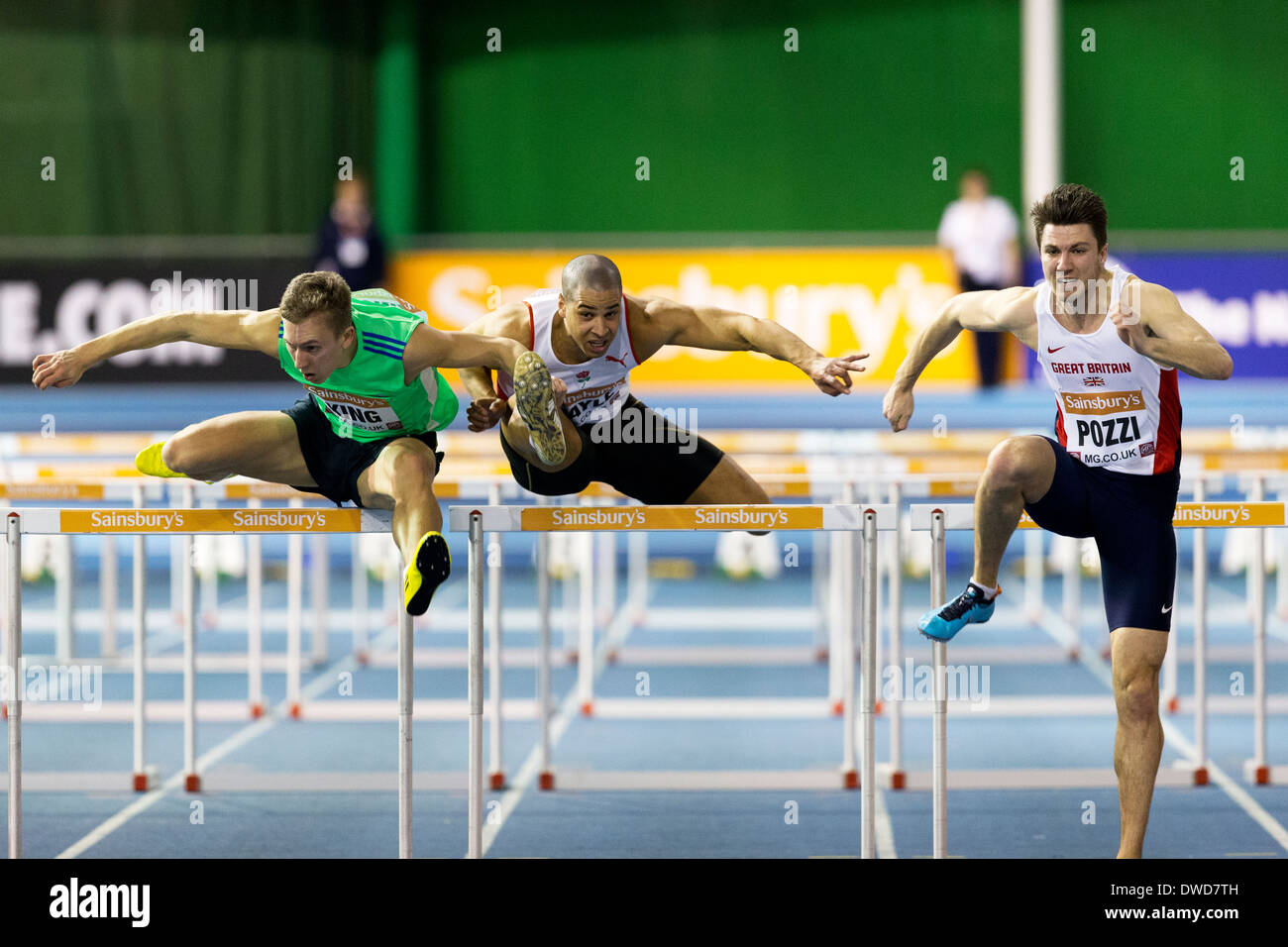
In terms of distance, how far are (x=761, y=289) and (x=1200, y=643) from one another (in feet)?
29.5

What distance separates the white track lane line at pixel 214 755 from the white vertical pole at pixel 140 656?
0.12 meters

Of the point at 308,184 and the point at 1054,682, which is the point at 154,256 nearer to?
the point at 308,184

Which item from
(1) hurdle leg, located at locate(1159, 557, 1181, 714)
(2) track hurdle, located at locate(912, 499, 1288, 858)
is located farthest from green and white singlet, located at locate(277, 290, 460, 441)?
(1) hurdle leg, located at locate(1159, 557, 1181, 714)

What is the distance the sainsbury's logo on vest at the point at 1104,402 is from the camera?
16.0 ft

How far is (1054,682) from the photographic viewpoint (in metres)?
9.84

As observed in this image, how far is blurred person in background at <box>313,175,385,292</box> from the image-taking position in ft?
50.1

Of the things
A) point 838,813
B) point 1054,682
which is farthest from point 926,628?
point 1054,682

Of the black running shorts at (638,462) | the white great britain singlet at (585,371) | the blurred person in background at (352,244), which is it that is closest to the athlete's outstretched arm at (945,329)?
the black running shorts at (638,462)

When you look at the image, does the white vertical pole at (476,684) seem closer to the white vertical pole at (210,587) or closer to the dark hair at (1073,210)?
the dark hair at (1073,210)

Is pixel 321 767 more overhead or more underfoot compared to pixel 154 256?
more underfoot

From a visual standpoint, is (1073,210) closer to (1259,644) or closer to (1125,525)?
(1125,525)

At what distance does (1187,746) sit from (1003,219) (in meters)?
7.99

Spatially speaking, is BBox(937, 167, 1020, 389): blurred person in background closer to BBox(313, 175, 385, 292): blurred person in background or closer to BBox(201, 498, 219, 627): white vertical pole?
BBox(313, 175, 385, 292): blurred person in background

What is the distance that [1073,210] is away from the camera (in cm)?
473
